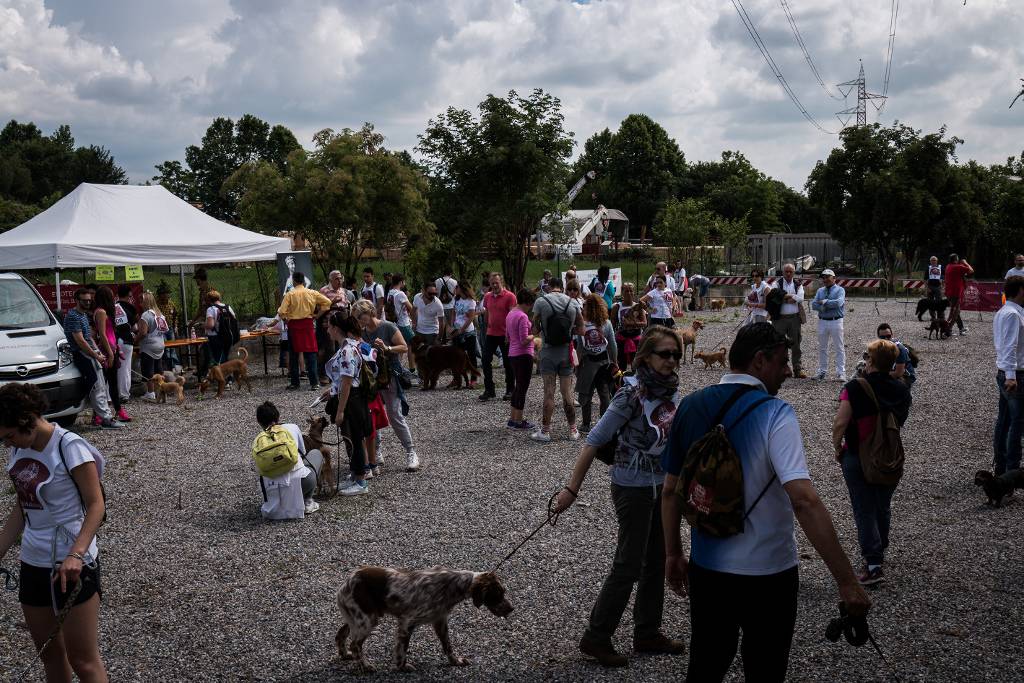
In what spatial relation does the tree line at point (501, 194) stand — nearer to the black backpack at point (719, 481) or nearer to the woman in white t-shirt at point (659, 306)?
the woman in white t-shirt at point (659, 306)

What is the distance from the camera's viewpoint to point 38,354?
422 inches

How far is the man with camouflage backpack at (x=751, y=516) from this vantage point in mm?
2977

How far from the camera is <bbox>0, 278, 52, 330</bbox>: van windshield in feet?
36.8

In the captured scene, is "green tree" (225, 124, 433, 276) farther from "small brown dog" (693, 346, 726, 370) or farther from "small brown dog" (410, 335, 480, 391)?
"small brown dog" (693, 346, 726, 370)

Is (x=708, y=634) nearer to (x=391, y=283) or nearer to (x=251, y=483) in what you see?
(x=251, y=483)

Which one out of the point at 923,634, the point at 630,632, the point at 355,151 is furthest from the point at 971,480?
the point at 355,151

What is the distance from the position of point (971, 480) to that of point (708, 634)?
20.1 feet

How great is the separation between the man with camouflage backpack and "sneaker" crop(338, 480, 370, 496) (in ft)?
17.3

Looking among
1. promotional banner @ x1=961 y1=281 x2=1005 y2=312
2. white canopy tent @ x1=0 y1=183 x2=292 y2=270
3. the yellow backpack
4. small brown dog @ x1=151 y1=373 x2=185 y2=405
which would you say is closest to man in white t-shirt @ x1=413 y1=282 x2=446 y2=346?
small brown dog @ x1=151 y1=373 x2=185 y2=405

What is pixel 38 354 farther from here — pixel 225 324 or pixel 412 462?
pixel 412 462

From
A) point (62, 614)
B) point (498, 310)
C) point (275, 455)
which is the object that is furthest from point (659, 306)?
point (62, 614)

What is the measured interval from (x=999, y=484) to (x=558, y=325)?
4.50 metres

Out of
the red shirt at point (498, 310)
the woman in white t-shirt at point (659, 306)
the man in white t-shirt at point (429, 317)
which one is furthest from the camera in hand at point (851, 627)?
the woman in white t-shirt at point (659, 306)

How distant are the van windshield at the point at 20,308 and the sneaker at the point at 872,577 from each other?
10357 mm
